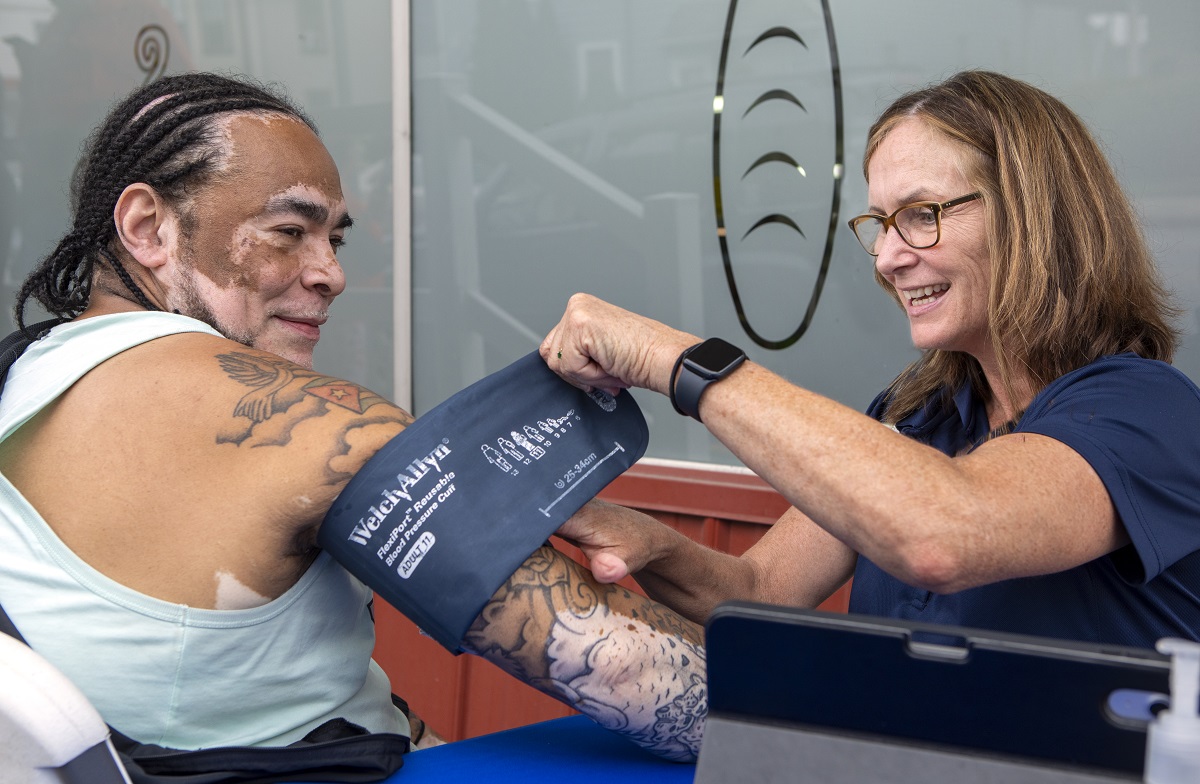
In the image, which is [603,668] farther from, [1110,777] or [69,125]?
[69,125]

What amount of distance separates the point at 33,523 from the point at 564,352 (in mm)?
740

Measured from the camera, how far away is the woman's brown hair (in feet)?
5.34

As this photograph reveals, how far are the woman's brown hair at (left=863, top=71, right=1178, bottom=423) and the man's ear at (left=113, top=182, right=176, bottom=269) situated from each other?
4.19 feet

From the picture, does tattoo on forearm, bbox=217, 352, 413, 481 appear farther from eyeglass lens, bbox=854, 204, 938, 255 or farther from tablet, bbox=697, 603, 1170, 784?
eyeglass lens, bbox=854, 204, 938, 255

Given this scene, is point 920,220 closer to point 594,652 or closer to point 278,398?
point 594,652

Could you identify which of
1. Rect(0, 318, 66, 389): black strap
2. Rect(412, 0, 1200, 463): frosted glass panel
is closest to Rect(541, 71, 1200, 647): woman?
Rect(412, 0, 1200, 463): frosted glass panel

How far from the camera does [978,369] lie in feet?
6.17

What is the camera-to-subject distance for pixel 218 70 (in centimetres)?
391

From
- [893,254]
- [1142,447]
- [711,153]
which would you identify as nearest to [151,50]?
[711,153]

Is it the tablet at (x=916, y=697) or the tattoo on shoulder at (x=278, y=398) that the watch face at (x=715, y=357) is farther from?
the tablet at (x=916, y=697)

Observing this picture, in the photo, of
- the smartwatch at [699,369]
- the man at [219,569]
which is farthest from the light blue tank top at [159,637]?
the smartwatch at [699,369]

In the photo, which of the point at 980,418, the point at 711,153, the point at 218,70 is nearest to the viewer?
the point at 980,418

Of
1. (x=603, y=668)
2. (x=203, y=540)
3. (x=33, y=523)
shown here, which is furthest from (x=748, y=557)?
(x=33, y=523)

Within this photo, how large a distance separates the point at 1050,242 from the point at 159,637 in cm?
141
